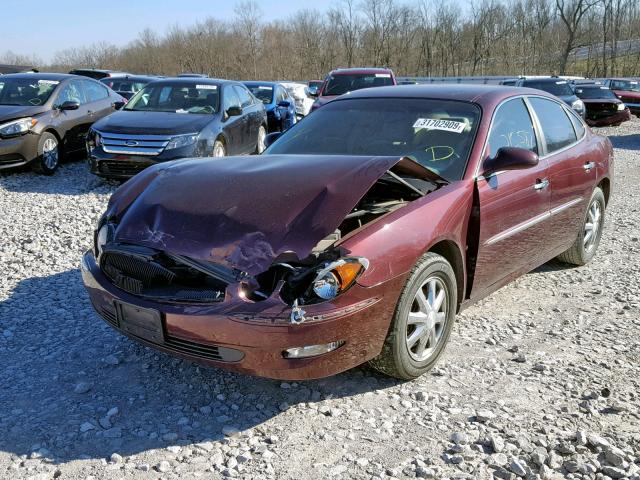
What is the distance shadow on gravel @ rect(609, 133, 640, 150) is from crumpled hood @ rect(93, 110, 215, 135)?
450 inches

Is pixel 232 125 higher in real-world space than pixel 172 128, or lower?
lower

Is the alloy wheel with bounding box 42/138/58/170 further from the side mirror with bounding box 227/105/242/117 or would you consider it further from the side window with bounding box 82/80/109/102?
the side mirror with bounding box 227/105/242/117

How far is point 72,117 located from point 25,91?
807 mm

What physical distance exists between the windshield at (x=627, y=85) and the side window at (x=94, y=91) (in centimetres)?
2083

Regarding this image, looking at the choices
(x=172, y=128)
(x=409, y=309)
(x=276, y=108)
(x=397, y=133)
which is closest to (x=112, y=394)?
(x=409, y=309)

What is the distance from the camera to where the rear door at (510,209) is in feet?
12.5

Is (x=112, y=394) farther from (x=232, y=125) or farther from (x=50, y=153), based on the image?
(x=50, y=153)

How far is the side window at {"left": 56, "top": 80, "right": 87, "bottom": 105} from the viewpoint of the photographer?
9825 mm

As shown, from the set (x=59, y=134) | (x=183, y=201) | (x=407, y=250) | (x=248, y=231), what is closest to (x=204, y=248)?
(x=248, y=231)

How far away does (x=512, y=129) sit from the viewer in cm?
432

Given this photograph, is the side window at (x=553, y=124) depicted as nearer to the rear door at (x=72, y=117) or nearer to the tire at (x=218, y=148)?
the tire at (x=218, y=148)

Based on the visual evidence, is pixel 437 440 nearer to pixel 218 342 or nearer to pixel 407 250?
pixel 407 250

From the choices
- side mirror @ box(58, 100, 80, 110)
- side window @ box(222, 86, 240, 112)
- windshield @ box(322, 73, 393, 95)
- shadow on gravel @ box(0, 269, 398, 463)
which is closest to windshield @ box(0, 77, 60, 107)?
side mirror @ box(58, 100, 80, 110)

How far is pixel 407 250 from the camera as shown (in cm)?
308
